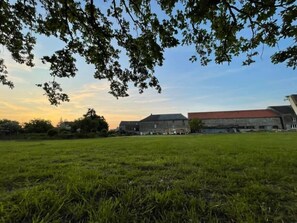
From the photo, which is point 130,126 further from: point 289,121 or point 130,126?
point 289,121

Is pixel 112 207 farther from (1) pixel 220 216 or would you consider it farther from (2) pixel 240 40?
(2) pixel 240 40

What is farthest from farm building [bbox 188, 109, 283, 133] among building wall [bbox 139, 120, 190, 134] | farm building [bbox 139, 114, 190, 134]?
farm building [bbox 139, 114, 190, 134]

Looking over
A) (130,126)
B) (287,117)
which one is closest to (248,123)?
(287,117)

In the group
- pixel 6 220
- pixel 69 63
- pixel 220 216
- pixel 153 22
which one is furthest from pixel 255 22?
pixel 6 220

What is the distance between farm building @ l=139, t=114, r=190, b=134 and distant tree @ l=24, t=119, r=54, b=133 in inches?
1951

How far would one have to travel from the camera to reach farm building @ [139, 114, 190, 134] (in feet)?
309

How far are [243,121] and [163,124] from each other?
113 ft

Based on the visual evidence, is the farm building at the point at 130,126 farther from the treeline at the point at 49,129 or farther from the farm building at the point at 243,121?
the treeline at the point at 49,129

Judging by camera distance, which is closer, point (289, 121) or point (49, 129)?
point (49, 129)

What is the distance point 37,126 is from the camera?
51.0 meters

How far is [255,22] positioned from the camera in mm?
4707

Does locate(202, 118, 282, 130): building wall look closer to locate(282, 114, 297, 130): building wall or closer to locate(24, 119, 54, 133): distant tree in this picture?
locate(282, 114, 297, 130): building wall

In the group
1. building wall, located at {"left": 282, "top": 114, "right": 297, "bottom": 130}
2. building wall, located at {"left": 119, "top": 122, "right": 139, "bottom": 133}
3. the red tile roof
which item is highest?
the red tile roof

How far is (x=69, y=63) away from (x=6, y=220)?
13.2ft
